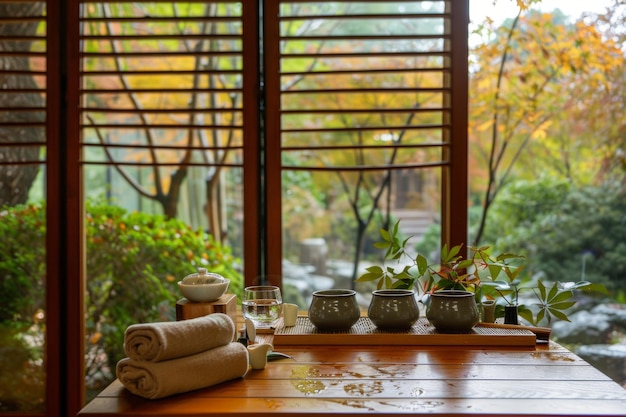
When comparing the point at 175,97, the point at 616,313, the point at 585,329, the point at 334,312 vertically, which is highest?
the point at 175,97

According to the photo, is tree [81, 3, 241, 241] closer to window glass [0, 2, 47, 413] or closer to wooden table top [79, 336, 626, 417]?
window glass [0, 2, 47, 413]

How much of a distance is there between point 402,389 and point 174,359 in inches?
20.3

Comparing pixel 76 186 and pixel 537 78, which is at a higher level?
pixel 537 78

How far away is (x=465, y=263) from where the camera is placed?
214 cm

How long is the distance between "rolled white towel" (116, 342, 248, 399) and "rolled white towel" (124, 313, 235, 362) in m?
0.02

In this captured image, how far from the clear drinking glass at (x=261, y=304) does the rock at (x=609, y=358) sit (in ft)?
8.92

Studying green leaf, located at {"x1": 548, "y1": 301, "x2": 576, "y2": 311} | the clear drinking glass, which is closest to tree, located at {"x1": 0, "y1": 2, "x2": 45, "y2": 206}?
the clear drinking glass

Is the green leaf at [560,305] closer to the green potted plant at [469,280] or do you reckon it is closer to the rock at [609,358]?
the green potted plant at [469,280]

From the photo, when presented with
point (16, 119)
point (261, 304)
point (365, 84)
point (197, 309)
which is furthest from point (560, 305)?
point (16, 119)

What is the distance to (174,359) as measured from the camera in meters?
1.54

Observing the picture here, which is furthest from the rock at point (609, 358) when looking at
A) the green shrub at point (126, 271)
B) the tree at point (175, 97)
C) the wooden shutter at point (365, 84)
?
the tree at point (175, 97)

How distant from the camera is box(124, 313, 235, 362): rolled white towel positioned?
150 centimetres

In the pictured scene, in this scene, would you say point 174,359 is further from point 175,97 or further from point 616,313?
point 616,313

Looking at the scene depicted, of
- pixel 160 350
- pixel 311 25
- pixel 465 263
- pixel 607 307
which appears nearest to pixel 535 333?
pixel 465 263
